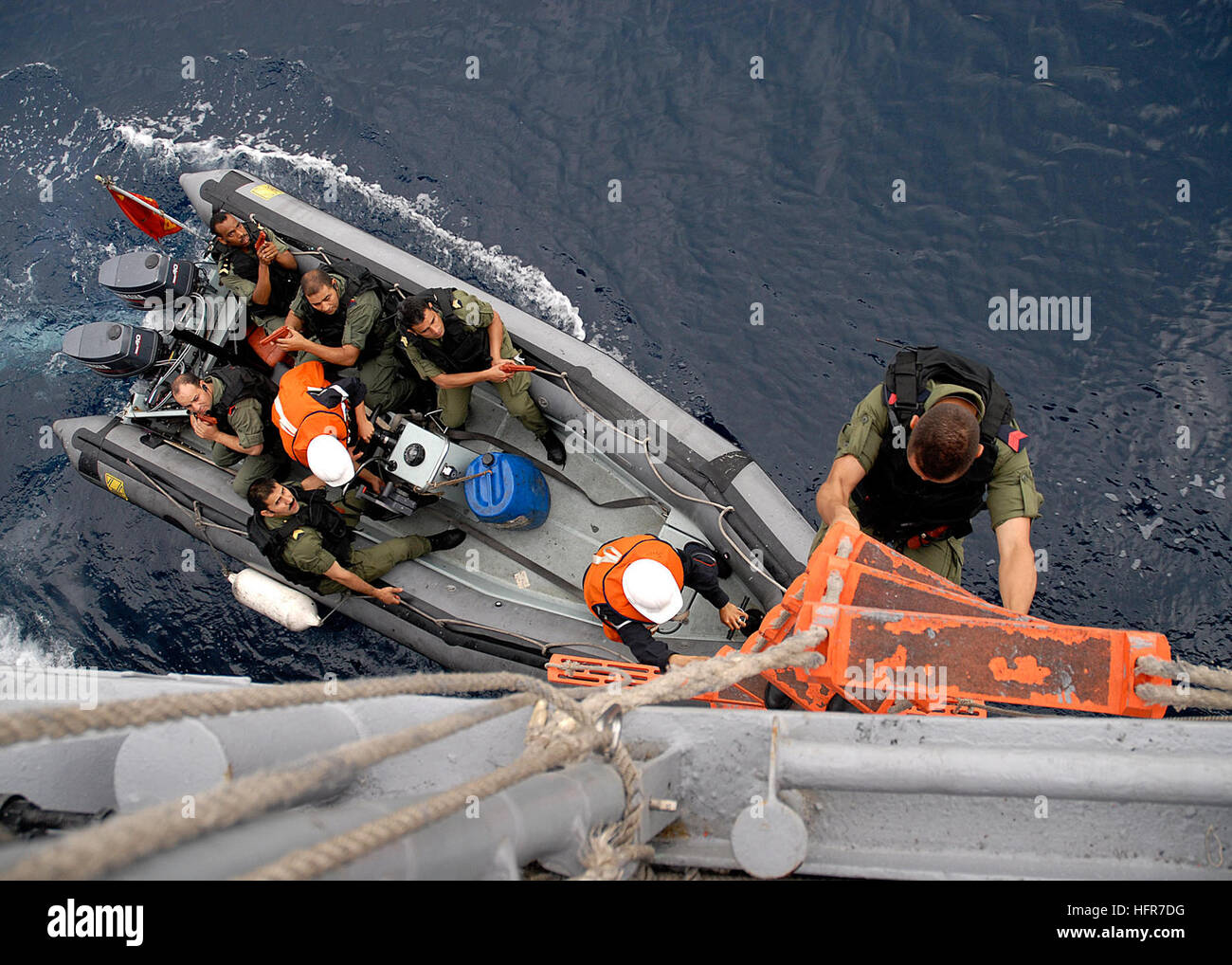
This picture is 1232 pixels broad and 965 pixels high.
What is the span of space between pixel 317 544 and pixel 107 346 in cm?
184

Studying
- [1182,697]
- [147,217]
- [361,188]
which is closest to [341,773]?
[1182,697]

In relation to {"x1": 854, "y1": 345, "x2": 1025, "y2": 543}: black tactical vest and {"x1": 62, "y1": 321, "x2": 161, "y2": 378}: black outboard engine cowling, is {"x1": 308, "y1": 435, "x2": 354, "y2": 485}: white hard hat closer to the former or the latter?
{"x1": 62, "y1": 321, "x2": 161, "y2": 378}: black outboard engine cowling

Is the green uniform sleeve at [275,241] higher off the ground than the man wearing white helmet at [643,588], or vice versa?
the green uniform sleeve at [275,241]

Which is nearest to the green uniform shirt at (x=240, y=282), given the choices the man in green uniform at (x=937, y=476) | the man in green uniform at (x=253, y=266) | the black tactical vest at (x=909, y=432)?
the man in green uniform at (x=253, y=266)

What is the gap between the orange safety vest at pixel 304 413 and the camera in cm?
473

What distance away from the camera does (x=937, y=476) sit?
3139mm

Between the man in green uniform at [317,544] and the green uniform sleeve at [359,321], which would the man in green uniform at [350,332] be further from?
the man in green uniform at [317,544]

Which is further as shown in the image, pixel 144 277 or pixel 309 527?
pixel 144 277

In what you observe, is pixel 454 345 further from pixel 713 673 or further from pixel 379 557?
pixel 713 673

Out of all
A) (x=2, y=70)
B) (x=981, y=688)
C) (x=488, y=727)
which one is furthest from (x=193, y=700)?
(x=2, y=70)

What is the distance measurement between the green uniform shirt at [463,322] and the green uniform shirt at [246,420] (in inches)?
38.1

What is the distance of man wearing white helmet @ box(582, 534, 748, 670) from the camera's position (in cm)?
391
